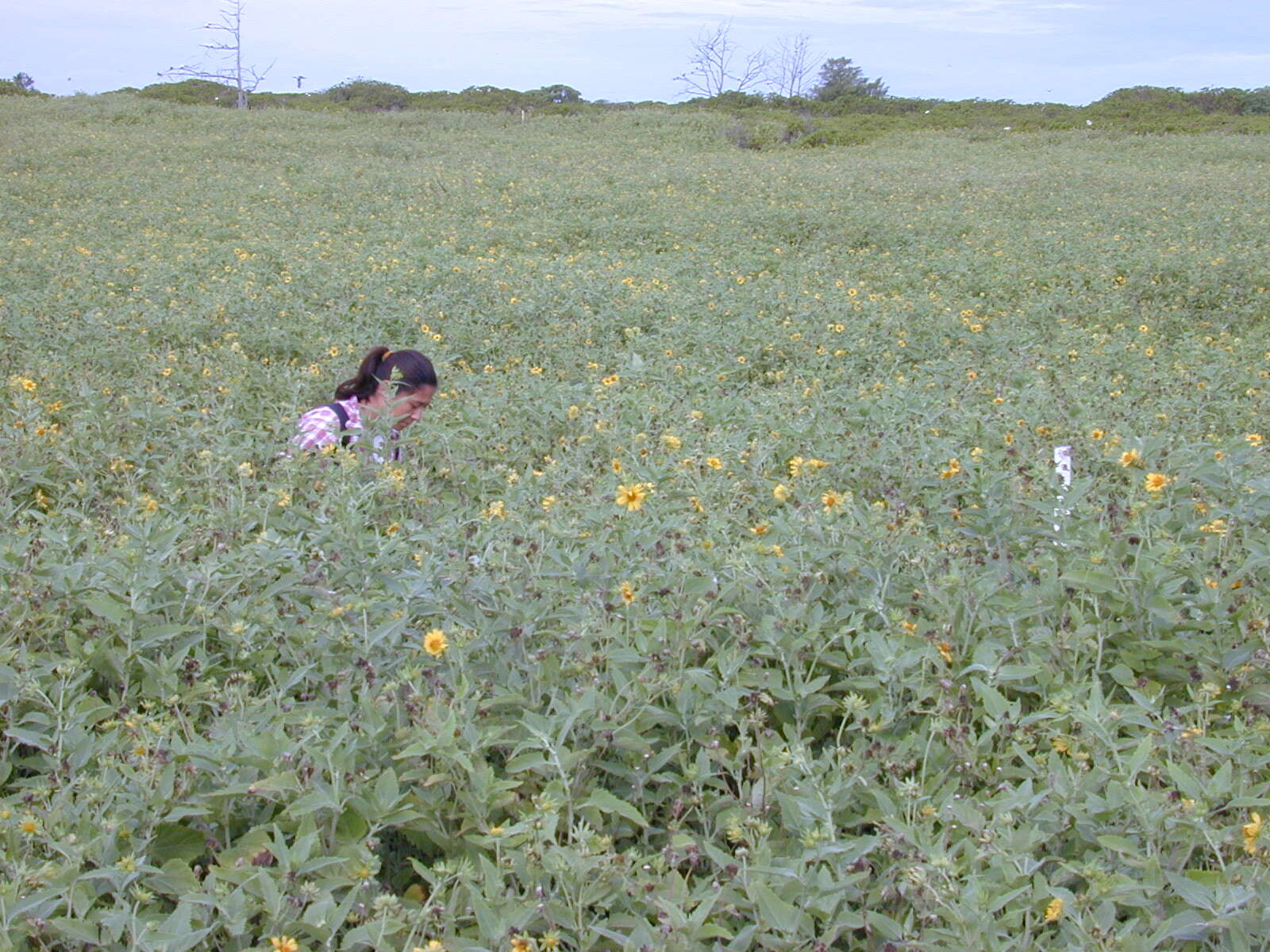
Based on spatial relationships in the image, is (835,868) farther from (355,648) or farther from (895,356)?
(895,356)

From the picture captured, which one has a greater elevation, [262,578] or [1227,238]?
[1227,238]

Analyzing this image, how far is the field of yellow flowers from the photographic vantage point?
5.71ft

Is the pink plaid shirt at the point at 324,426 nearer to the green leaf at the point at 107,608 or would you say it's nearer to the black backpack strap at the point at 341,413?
the black backpack strap at the point at 341,413

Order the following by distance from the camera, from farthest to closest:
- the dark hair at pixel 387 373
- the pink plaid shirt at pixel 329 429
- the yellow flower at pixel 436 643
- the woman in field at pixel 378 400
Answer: the dark hair at pixel 387 373, the woman in field at pixel 378 400, the pink plaid shirt at pixel 329 429, the yellow flower at pixel 436 643

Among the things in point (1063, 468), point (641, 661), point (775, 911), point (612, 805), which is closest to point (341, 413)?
point (641, 661)

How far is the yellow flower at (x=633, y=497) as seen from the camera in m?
2.78

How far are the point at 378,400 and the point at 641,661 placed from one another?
254 centimetres

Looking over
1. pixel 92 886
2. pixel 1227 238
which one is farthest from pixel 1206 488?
pixel 1227 238

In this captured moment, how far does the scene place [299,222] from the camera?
10852 mm

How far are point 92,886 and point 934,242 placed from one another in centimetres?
906

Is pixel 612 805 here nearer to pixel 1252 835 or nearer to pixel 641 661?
pixel 641 661

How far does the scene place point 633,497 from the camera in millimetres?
2797

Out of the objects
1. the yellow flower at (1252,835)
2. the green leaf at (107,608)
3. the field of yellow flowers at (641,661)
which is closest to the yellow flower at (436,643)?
the field of yellow flowers at (641,661)

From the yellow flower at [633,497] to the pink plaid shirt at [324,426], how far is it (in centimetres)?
129
